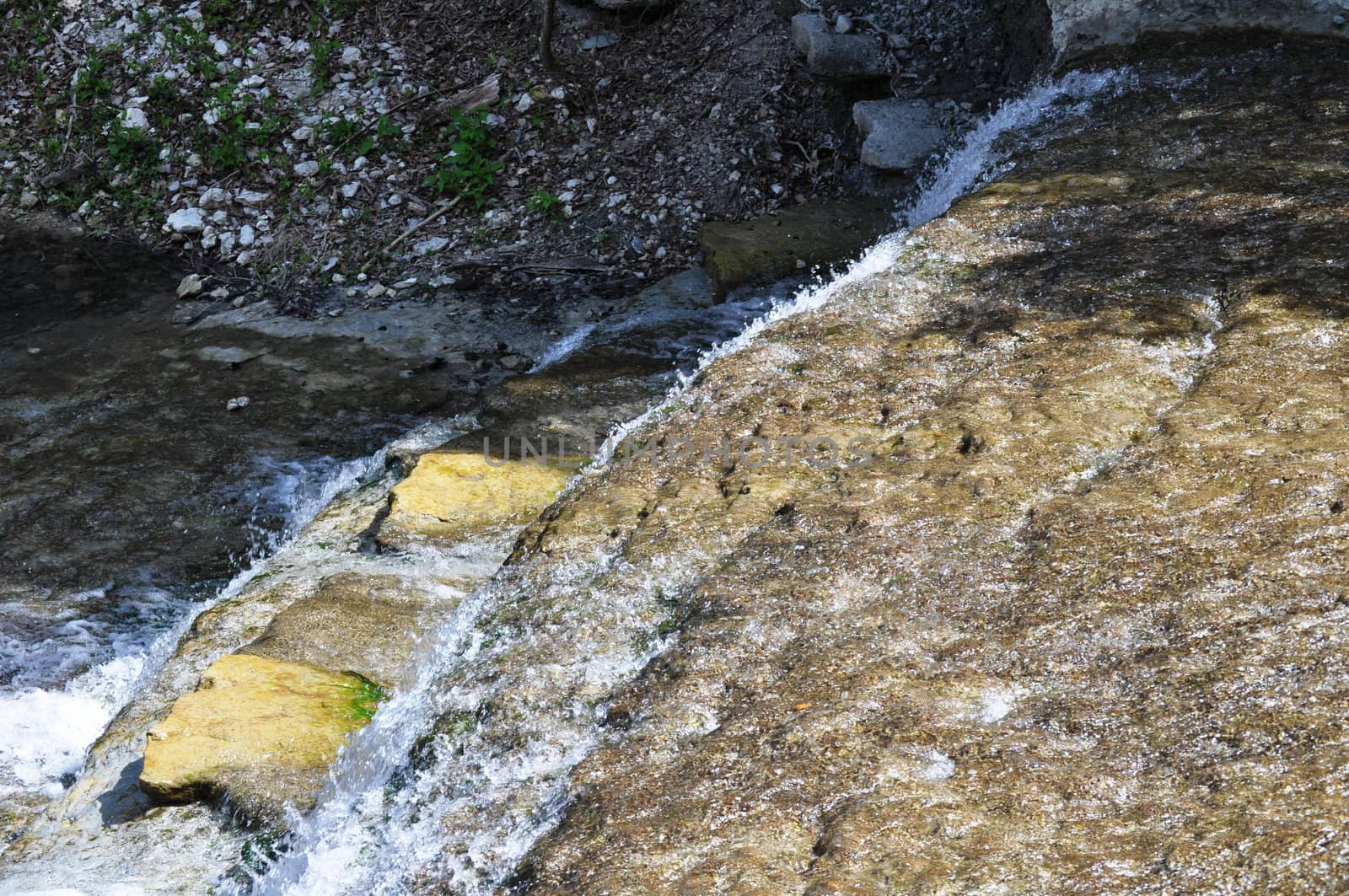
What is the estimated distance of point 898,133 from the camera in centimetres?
628

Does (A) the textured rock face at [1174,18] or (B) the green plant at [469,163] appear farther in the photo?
(B) the green plant at [469,163]

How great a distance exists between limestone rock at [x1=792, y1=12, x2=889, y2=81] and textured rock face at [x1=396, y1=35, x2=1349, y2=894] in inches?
110

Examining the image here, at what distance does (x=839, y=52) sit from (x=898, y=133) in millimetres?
684

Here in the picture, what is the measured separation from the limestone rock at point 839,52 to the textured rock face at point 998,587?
279 cm

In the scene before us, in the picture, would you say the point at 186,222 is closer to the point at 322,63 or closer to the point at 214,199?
the point at 214,199

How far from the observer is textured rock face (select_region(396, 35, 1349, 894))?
201 cm

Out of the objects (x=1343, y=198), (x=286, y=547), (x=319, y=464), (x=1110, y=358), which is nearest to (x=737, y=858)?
(x=1110, y=358)

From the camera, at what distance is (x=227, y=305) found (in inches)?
263

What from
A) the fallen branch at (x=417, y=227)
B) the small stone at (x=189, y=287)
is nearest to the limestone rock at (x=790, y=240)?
the fallen branch at (x=417, y=227)

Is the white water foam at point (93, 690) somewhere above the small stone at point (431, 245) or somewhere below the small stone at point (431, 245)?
below

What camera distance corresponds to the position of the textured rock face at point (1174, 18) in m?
5.02

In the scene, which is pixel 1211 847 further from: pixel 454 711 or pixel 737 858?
pixel 454 711

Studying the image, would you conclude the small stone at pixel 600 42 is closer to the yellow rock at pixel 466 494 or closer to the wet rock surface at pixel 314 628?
the wet rock surface at pixel 314 628

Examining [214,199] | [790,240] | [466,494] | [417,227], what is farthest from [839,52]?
[214,199]
